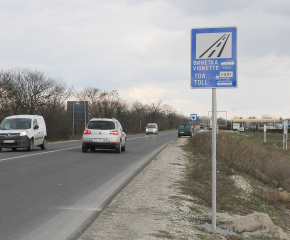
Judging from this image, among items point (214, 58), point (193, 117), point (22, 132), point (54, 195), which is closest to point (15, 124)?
point (22, 132)

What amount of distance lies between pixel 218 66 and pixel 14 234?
3761 millimetres

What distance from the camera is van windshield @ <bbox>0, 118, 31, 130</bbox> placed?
66.0ft

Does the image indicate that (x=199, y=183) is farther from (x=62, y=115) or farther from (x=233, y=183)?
(x=62, y=115)

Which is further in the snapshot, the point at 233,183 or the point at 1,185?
the point at 233,183

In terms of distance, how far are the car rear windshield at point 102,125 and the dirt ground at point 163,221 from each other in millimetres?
11156

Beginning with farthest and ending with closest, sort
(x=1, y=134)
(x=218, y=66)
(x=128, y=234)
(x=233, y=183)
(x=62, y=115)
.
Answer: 1. (x=62, y=115)
2. (x=1, y=134)
3. (x=233, y=183)
4. (x=218, y=66)
5. (x=128, y=234)

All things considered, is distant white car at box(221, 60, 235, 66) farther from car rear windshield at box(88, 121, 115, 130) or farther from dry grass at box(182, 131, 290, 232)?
car rear windshield at box(88, 121, 115, 130)

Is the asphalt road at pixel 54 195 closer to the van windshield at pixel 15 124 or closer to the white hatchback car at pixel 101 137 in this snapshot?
the white hatchback car at pixel 101 137

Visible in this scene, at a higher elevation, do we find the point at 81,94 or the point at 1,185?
the point at 81,94

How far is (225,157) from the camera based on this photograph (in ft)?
57.0

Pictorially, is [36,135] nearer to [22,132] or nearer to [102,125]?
[22,132]

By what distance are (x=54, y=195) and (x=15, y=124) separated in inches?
515

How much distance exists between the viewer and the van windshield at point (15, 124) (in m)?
20.1

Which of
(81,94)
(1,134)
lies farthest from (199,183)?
(81,94)
